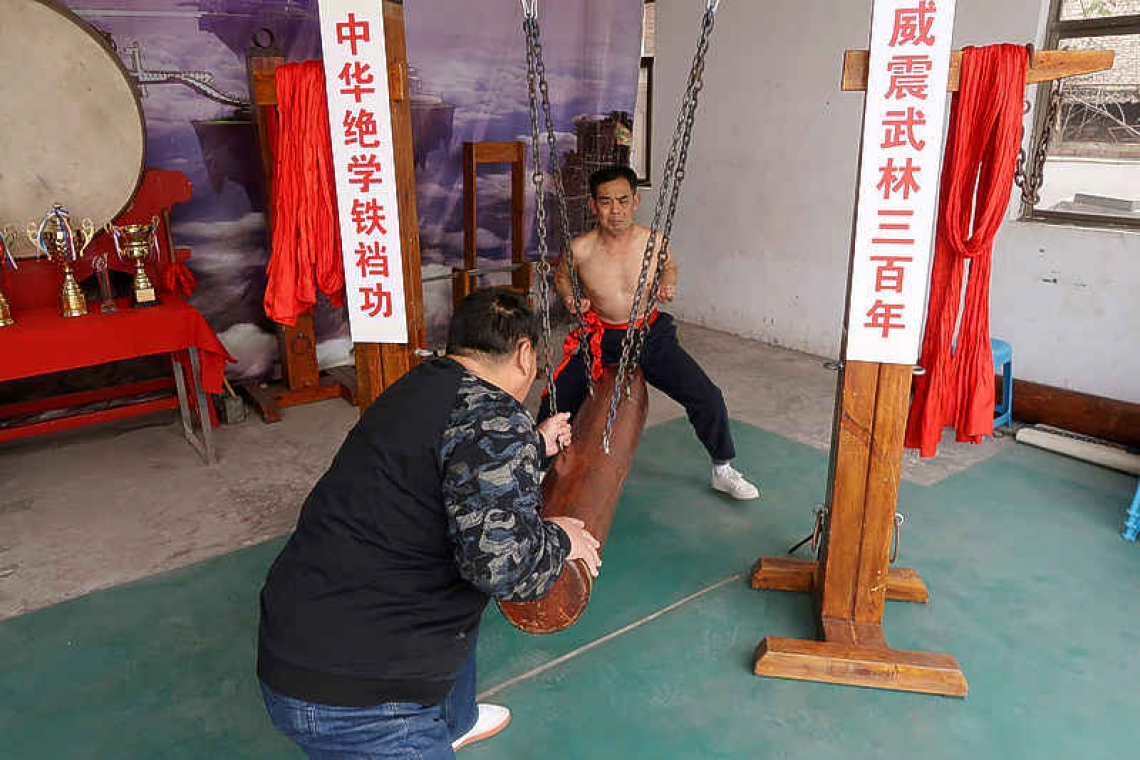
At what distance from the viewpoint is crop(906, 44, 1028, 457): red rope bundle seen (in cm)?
213

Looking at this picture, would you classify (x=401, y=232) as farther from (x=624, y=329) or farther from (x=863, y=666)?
(x=863, y=666)

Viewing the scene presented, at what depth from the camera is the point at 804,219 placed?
547cm

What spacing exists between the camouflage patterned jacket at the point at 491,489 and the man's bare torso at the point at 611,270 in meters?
2.09

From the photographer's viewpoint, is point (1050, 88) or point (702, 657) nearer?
point (702, 657)

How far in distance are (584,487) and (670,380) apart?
1323 mm

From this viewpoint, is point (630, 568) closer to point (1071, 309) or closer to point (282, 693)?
point (282, 693)

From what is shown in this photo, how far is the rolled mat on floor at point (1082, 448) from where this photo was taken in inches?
146

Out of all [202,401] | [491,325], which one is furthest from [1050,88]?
[202,401]

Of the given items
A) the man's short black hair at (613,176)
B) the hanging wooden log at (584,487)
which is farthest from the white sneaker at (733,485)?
the man's short black hair at (613,176)

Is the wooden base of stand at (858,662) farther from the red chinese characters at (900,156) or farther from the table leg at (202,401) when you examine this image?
the table leg at (202,401)

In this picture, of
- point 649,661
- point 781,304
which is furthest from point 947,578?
point 781,304

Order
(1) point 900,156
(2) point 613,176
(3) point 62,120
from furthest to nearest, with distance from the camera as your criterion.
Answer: (3) point 62,120
(2) point 613,176
(1) point 900,156

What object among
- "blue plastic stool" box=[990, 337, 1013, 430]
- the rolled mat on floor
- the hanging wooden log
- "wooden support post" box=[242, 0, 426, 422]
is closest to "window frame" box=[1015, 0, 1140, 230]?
"blue plastic stool" box=[990, 337, 1013, 430]

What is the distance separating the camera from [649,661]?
245 centimetres
